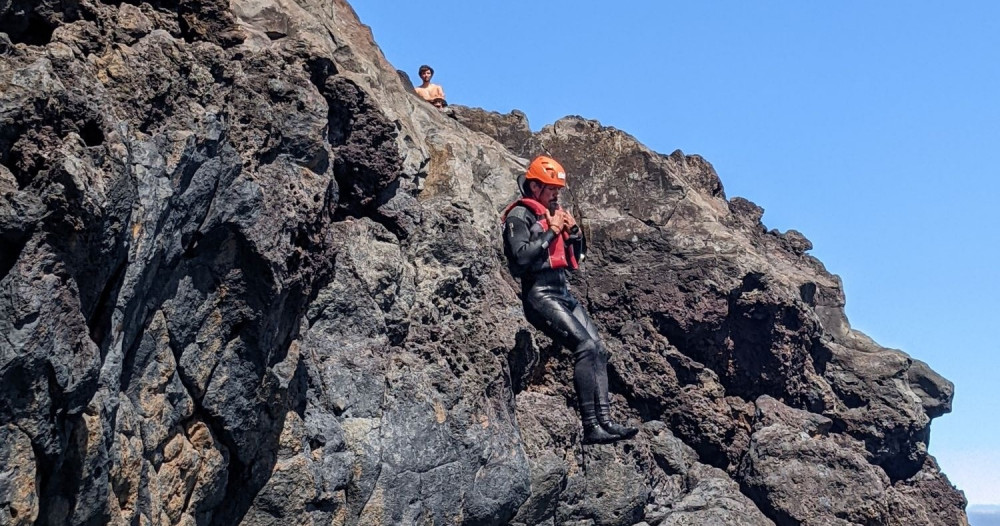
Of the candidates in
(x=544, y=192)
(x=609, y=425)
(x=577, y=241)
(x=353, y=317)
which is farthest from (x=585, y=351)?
(x=353, y=317)

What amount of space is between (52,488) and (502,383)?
5.37m

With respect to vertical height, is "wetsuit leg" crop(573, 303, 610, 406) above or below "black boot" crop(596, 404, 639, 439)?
above

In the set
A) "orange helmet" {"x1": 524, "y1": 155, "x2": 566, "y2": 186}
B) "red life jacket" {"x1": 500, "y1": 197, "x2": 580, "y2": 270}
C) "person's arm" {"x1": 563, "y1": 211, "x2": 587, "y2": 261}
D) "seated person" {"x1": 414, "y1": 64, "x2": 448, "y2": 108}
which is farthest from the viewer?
"seated person" {"x1": 414, "y1": 64, "x2": 448, "y2": 108}

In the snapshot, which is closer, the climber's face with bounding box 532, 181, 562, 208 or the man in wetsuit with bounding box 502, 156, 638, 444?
the man in wetsuit with bounding box 502, 156, 638, 444

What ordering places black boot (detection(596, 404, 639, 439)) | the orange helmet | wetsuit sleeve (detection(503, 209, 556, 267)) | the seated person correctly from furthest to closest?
the seated person < the orange helmet < black boot (detection(596, 404, 639, 439)) < wetsuit sleeve (detection(503, 209, 556, 267))

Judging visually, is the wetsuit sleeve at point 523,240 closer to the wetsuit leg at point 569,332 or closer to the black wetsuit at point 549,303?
the black wetsuit at point 549,303

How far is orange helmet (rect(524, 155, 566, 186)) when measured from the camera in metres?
13.8

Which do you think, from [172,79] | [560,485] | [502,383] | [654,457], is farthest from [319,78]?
[654,457]

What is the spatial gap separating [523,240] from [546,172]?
90 cm

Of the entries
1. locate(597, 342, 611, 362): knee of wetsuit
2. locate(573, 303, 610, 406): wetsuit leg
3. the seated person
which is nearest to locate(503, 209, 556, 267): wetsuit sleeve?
locate(573, 303, 610, 406): wetsuit leg

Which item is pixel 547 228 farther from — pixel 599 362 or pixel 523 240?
pixel 599 362

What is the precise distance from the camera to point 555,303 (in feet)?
43.7

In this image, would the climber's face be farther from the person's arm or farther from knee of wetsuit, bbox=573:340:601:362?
knee of wetsuit, bbox=573:340:601:362

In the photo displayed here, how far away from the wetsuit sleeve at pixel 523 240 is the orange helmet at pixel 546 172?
19.2 inches
